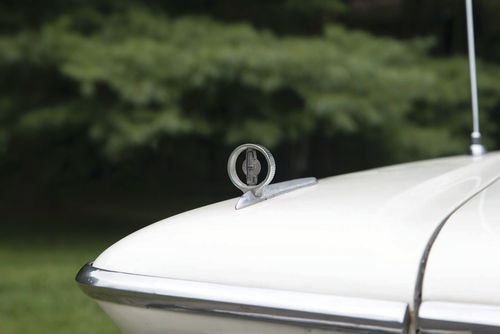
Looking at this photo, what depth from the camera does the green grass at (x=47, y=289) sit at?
3.60 metres

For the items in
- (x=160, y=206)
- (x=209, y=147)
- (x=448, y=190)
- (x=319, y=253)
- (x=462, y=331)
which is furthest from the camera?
(x=160, y=206)

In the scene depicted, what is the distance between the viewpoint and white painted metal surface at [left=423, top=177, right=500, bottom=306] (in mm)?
745

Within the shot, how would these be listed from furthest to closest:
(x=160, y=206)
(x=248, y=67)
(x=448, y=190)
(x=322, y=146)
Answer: (x=322, y=146)
(x=160, y=206)
(x=248, y=67)
(x=448, y=190)

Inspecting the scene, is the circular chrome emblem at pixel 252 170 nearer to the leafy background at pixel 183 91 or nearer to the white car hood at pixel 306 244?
the white car hood at pixel 306 244

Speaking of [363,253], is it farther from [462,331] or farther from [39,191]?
[39,191]

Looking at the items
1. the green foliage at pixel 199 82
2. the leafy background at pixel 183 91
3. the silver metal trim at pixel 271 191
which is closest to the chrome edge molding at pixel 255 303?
the silver metal trim at pixel 271 191

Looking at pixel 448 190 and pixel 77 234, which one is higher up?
pixel 77 234

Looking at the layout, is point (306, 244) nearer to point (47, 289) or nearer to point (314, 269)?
point (314, 269)

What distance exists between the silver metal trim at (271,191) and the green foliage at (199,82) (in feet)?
14.0

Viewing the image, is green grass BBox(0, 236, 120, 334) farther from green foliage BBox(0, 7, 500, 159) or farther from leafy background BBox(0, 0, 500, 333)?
green foliage BBox(0, 7, 500, 159)

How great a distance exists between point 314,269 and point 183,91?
510 cm

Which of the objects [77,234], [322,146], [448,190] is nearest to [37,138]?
[77,234]

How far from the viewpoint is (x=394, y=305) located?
2.54ft

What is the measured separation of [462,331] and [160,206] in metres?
8.13
